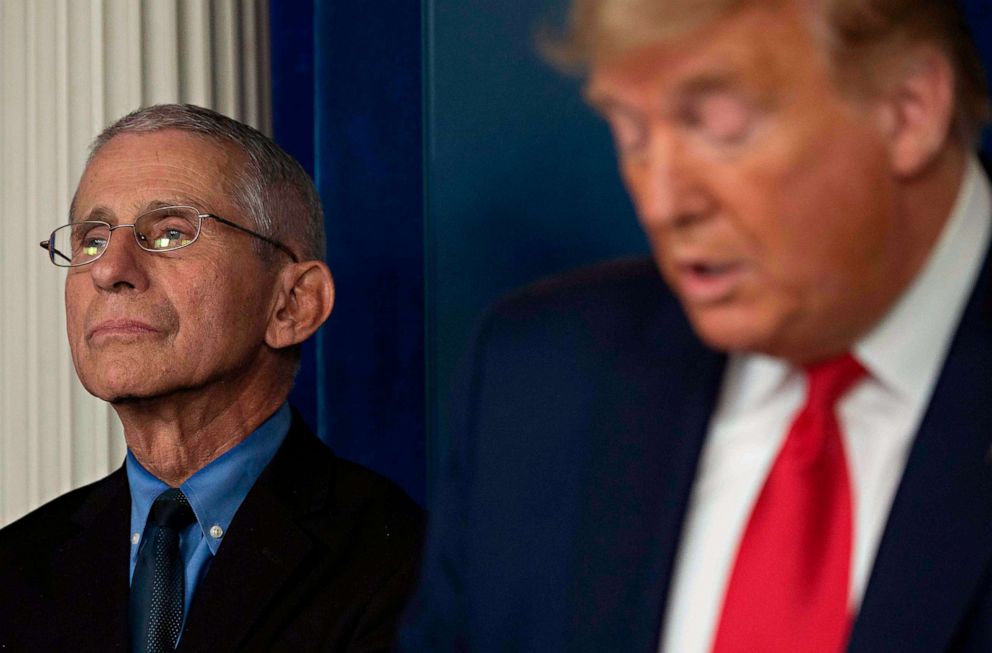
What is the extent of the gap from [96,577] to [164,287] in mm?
460

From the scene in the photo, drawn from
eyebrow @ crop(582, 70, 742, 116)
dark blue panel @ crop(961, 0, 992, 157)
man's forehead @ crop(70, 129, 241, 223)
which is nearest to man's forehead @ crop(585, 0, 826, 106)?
eyebrow @ crop(582, 70, 742, 116)

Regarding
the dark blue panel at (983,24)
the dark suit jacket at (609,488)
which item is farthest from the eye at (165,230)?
the dark blue panel at (983,24)

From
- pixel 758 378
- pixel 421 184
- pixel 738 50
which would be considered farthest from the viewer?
pixel 421 184

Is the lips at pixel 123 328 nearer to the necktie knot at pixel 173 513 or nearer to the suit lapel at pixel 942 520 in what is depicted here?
the necktie knot at pixel 173 513

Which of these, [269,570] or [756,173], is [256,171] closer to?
[269,570]

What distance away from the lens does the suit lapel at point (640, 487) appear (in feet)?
3.37

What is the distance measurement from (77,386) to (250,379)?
0.68 meters

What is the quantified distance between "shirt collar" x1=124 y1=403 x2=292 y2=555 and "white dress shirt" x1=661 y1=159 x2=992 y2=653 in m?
1.06

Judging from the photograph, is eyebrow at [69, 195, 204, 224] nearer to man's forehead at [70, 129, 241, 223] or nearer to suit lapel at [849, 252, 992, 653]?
man's forehead at [70, 129, 241, 223]

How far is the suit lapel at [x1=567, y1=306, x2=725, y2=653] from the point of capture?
3.37ft

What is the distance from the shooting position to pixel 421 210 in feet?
7.88

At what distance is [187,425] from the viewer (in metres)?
2.01

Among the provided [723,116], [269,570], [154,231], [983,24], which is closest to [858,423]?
[723,116]

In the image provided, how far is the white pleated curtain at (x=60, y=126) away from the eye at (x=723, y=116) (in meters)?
1.89
